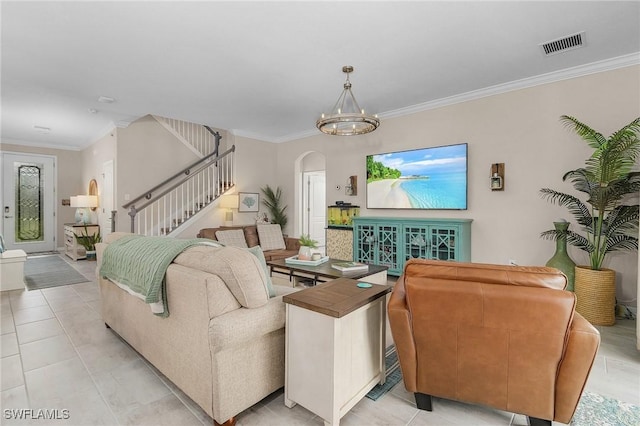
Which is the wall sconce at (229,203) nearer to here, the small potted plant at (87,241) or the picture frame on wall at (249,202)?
the picture frame on wall at (249,202)

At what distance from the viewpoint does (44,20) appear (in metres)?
2.64

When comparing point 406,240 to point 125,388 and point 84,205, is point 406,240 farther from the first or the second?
point 84,205

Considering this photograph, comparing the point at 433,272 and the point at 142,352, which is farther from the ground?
the point at 433,272

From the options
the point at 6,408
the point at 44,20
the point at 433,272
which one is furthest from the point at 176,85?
the point at 433,272

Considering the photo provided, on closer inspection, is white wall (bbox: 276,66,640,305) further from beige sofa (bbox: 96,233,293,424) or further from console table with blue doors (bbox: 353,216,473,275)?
beige sofa (bbox: 96,233,293,424)

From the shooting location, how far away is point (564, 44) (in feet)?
9.96

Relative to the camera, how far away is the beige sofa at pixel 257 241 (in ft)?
16.4

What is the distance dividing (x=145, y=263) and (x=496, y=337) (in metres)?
2.04

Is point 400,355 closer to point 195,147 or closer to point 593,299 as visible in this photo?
point 593,299

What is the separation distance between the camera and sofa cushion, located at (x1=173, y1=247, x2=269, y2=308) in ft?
5.43

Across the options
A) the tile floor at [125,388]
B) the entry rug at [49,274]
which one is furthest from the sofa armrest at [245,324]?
the entry rug at [49,274]

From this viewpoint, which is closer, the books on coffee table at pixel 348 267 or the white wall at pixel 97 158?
the books on coffee table at pixel 348 267

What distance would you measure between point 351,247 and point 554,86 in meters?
3.45

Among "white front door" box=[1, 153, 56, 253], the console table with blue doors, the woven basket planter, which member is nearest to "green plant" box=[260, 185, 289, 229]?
the console table with blue doors
